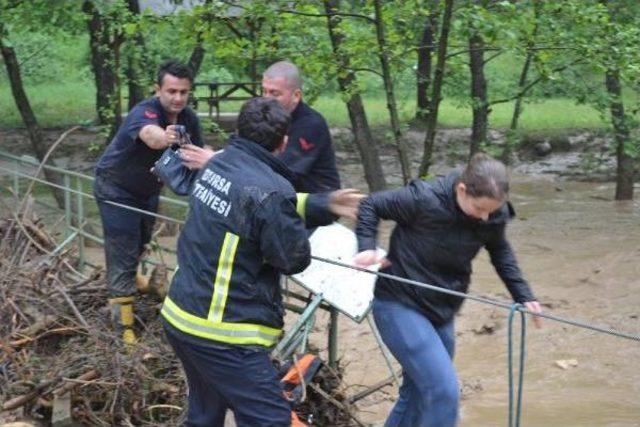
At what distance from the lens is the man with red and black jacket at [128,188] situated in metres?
5.89

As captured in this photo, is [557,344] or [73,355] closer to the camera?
[73,355]

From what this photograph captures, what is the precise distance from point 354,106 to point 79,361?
7096 millimetres

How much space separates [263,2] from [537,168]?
1232 centimetres

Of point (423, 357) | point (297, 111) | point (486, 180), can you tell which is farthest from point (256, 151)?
point (297, 111)

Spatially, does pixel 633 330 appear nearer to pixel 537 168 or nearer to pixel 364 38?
pixel 364 38

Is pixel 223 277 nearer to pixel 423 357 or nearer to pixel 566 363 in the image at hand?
pixel 423 357

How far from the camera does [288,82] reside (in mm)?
5465

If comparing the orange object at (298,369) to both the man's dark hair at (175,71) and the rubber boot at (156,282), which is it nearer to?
the rubber boot at (156,282)

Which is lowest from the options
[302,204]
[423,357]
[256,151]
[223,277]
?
[423,357]

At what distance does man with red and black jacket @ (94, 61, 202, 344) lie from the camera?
589cm

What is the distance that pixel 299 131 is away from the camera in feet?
18.1

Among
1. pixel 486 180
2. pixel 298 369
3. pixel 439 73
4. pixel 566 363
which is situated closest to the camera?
pixel 486 180

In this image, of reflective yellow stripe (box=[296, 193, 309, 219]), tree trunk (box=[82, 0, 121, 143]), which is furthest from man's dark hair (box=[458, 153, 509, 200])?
tree trunk (box=[82, 0, 121, 143])

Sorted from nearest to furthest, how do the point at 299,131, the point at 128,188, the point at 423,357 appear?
the point at 423,357 → the point at 299,131 → the point at 128,188
